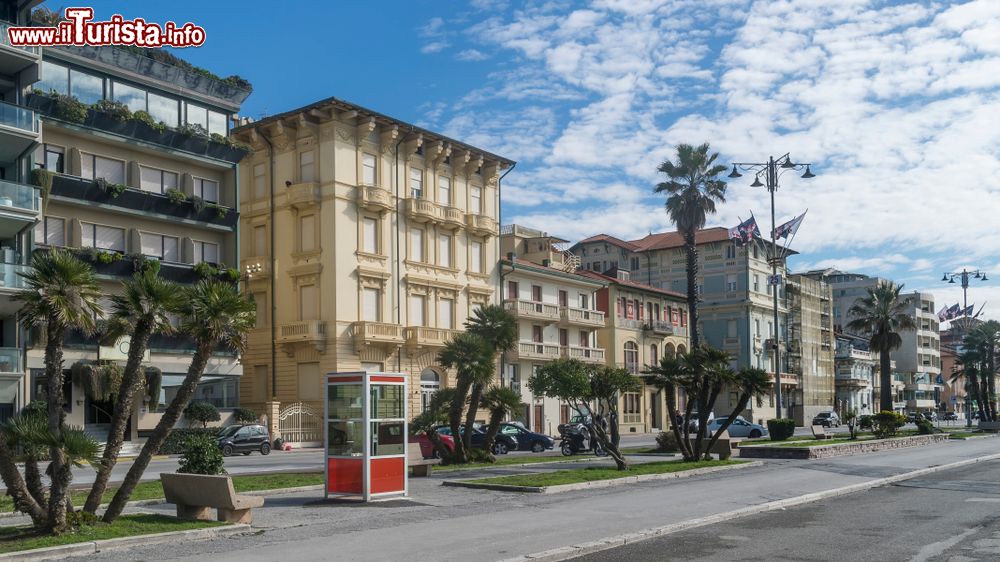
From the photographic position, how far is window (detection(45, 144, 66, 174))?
38.2 m

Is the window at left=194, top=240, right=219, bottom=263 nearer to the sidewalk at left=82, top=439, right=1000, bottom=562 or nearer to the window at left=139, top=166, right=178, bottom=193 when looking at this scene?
the window at left=139, top=166, right=178, bottom=193

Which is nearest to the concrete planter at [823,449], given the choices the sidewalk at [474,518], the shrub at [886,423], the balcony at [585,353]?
the shrub at [886,423]

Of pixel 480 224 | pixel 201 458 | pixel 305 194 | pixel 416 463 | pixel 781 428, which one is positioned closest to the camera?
pixel 201 458

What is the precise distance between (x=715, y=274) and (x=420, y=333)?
44873mm

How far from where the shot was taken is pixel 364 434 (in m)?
18.4

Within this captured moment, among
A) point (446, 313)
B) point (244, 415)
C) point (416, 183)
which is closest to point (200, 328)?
point (244, 415)

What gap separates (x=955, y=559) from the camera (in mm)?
12328

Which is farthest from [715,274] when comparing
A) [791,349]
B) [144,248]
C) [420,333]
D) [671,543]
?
[671,543]

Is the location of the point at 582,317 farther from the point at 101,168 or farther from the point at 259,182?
the point at 101,168

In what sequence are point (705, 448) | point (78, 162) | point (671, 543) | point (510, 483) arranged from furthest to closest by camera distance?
point (78, 162) → point (705, 448) → point (510, 483) → point (671, 543)

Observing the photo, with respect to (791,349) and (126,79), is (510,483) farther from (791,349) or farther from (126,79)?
(791,349)

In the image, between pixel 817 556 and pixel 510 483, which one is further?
pixel 510 483

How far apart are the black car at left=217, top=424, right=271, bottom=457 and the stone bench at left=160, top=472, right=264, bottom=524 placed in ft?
81.0

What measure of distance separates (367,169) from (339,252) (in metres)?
5.24
